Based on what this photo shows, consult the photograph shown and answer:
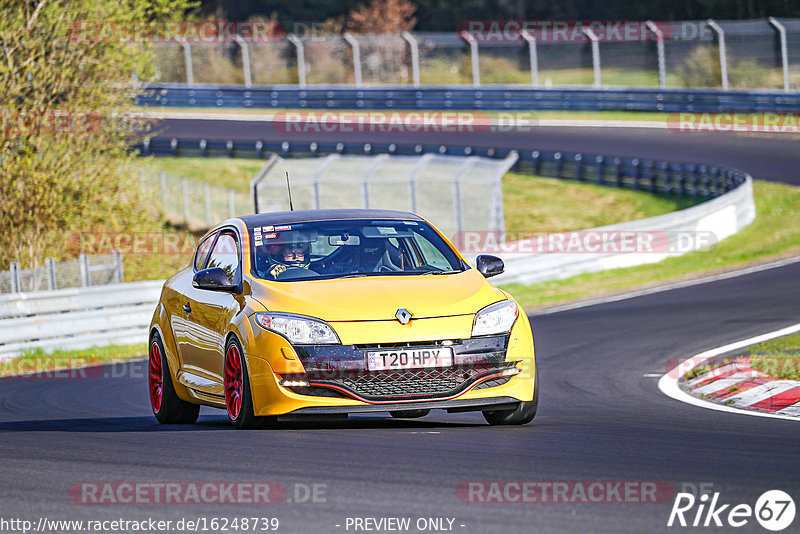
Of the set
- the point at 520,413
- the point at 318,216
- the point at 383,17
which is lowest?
the point at 383,17

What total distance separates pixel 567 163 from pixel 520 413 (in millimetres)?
27548

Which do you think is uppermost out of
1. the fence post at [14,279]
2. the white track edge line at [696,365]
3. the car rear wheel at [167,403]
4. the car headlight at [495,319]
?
the car headlight at [495,319]

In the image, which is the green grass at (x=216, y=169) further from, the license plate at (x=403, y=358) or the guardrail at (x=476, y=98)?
the license plate at (x=403, y=358)

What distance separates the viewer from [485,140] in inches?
1585

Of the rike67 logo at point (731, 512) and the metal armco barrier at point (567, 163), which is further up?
the rike67 logo at point (731, 512)

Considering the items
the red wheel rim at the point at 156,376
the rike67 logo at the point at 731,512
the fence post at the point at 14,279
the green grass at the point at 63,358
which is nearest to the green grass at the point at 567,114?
the fence post at the point at 14,279

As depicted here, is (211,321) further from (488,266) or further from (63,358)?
(63,358)

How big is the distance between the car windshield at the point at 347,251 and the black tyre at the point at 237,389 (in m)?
0.59

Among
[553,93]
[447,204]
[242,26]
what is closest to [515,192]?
[447,204]

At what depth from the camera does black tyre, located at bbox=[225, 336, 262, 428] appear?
8.26 meters

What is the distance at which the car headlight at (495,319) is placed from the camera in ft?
26.9

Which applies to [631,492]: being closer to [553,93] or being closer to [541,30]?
[553,93]

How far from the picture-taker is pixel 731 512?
216 inches

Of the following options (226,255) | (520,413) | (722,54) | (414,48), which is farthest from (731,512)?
(414,48)
